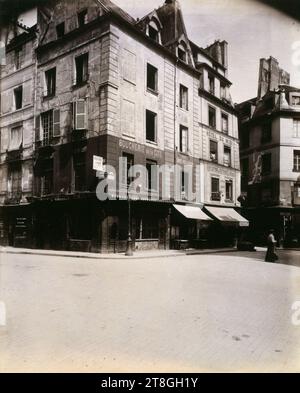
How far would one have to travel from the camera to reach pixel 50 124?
20.8 m

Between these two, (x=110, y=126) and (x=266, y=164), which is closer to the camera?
(x=110, y=126)

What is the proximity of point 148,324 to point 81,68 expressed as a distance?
17.3 meters

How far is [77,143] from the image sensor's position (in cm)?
1914

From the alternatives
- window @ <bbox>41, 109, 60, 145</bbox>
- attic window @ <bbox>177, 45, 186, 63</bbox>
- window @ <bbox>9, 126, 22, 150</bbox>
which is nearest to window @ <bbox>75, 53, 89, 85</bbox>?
window @ <bbox>41, 109, 60, 145</bbox>

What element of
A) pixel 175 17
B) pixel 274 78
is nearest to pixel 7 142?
pixel 175 17

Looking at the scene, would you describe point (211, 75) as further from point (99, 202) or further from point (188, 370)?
point (188, 370)

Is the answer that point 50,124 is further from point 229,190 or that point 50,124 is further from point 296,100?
point 296,100

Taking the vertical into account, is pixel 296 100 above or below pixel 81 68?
above

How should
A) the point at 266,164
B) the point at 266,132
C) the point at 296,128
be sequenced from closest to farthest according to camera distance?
1. the point at 296,128
2. the point at 266,164
3. the point at 266,132

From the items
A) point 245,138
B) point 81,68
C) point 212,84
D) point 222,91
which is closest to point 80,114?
point 81,68

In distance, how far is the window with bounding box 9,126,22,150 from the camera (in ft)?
73.5

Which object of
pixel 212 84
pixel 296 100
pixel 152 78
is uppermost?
pixel 212 84

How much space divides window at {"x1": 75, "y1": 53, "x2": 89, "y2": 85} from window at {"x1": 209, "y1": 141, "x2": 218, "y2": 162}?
1061 cm

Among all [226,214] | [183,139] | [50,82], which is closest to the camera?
[50,82]
